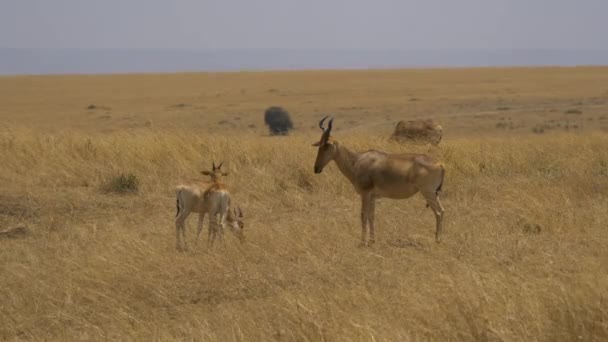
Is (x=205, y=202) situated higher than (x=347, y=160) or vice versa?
(x=347, y=160)

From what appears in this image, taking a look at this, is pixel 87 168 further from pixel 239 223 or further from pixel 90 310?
pixel 90 310

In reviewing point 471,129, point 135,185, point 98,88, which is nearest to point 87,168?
point 135,185

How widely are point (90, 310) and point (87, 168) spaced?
7.48 metres

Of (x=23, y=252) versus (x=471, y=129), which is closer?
(x=23, y=252)

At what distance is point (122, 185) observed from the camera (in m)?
12.8

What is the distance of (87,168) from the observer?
14.2m

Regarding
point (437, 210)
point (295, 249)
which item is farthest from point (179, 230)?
point (437, 210)

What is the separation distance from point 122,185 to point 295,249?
474 cm

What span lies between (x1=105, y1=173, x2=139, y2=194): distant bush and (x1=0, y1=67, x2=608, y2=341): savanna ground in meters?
0.02

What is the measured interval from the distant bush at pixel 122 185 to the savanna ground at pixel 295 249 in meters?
0.02

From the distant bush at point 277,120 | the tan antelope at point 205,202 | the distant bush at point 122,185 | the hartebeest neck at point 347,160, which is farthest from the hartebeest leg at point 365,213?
the distant bush at point 277,120

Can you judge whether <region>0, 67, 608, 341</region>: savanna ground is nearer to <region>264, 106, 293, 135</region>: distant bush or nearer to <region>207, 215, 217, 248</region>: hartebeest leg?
<region>207, 215, 217, 248</region>: hartebeest leg

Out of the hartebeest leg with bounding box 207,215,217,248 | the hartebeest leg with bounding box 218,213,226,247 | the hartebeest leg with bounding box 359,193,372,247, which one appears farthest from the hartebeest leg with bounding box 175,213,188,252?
the hartebeest leg with bounding box 359,193,372,247

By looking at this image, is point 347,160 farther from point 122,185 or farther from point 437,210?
point 122,185
